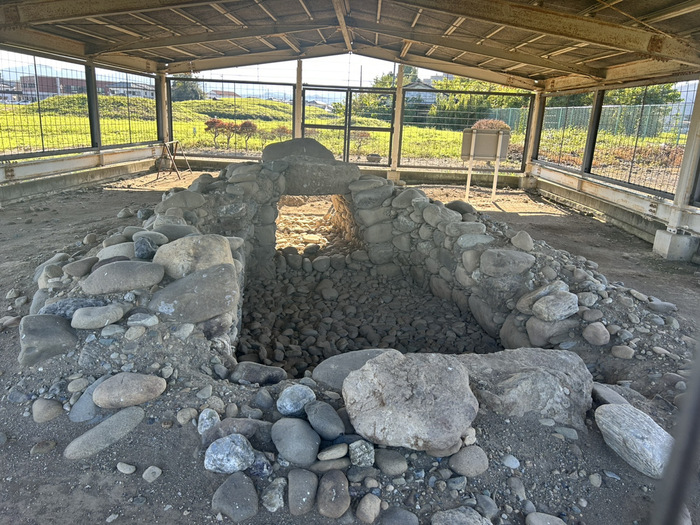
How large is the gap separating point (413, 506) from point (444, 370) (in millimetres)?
722

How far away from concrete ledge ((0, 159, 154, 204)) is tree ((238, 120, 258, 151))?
3291mm

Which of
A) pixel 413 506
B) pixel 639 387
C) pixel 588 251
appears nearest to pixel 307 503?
pixel 413 506

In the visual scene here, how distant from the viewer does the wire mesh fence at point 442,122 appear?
13586 millimetres

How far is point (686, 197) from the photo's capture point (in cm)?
711

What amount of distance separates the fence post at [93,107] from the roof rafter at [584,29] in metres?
8.20

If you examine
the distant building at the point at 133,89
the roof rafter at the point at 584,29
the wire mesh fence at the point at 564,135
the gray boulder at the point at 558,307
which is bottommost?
the gray boulder at the point at 558,307

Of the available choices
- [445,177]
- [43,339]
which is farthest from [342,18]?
[43,339]

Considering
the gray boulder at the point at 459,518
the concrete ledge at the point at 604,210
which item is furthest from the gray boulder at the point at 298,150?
the concrete ledge at the point at 604,210

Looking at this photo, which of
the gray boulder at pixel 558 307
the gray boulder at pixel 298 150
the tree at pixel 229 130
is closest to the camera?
the gray boulder at pixel 558 307

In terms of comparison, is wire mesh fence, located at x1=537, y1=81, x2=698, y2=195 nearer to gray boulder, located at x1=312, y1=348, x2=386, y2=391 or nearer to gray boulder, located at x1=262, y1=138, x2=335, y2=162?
gray boulder, located at x1=262, y1=138, x2=335, y2=162

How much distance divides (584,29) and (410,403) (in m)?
6.17

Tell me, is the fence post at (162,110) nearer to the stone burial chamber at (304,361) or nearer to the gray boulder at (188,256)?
the stone burial chamber at (304,361)

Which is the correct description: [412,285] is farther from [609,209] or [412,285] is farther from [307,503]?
[609,209]

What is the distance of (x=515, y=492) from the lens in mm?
2223
